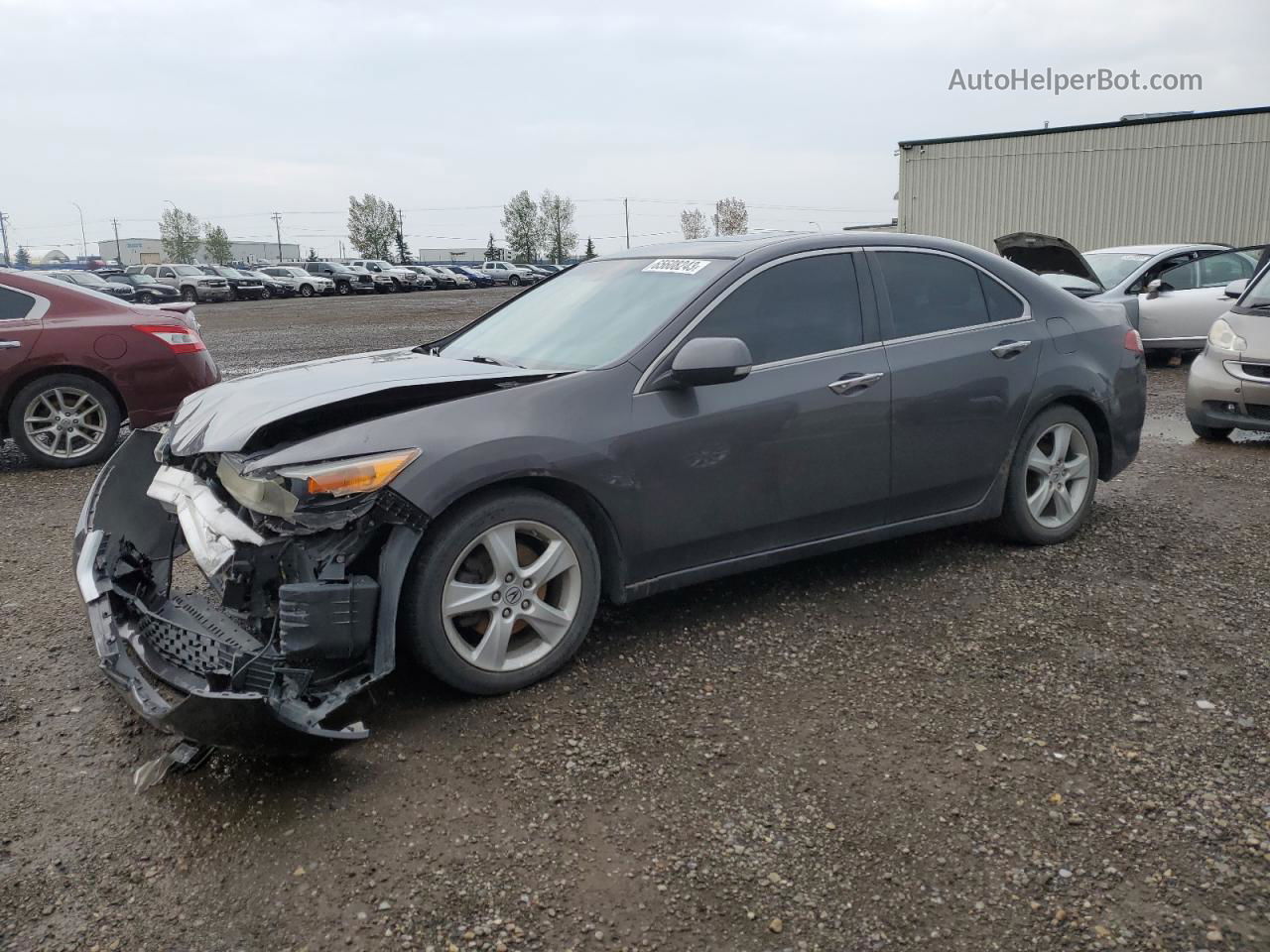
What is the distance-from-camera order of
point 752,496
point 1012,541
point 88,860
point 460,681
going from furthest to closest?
point 1012,541 < point 752,496 < point 460,681 < point 88,860

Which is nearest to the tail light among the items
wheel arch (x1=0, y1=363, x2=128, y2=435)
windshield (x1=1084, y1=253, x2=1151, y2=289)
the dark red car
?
the dark red car

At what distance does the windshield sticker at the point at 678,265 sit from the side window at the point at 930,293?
34.7 inches

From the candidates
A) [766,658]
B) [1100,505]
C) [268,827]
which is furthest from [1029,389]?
[268,827]

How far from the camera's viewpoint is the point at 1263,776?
3.05 m

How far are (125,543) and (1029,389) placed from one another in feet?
12.9

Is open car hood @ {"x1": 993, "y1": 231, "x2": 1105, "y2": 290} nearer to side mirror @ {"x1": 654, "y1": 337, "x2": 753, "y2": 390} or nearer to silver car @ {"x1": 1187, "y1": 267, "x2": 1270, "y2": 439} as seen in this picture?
silver car @ {"x1": 1187, "y1": 267, "x2": 1270, "y2": 439}

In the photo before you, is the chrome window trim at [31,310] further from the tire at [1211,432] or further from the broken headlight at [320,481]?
the tire at [1211,432]

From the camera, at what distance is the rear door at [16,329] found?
7.57 m

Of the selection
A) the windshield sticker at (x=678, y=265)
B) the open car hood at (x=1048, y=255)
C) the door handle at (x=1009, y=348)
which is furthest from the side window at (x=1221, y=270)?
the windshield sticker at (x=678, y=265)

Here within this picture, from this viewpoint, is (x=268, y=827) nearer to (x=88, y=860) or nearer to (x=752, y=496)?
(x=88, y=860)

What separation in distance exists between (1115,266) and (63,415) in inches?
461

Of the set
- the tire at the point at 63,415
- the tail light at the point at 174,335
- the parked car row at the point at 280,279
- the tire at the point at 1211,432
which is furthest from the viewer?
the parked car row at the point at 280,279

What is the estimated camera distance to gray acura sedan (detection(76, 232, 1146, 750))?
3.24 metres

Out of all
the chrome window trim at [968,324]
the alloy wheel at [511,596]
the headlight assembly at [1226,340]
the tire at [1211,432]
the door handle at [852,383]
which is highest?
the chrome window trim at [968,324]
